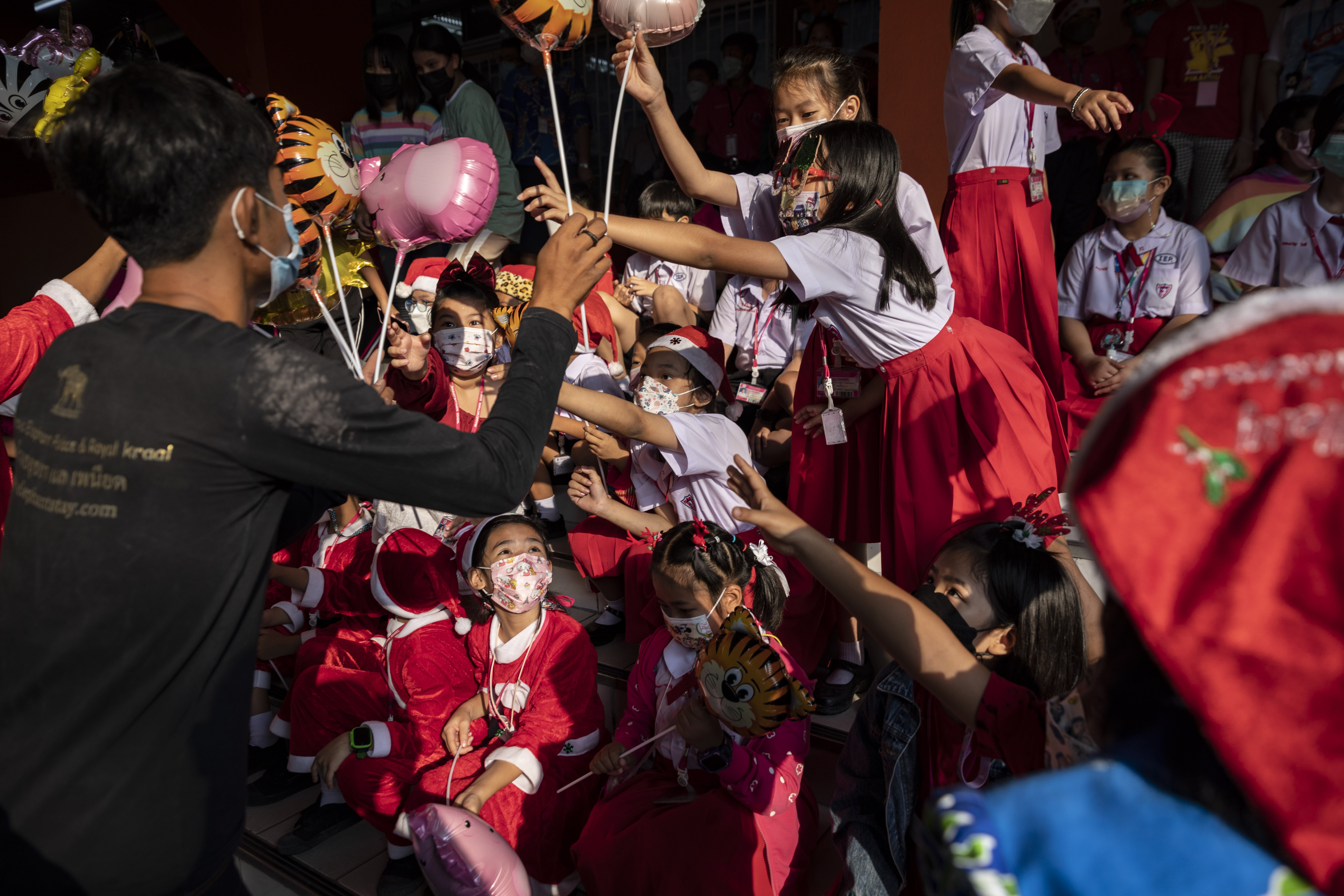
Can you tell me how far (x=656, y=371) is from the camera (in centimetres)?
339

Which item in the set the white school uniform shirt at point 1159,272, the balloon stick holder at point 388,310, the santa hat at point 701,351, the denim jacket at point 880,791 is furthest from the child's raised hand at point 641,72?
the white school uniform shirt at point 1159,272

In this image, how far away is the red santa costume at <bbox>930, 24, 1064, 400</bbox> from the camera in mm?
3379

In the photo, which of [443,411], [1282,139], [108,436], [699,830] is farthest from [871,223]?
[1282,139]

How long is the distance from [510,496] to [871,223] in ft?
4.81

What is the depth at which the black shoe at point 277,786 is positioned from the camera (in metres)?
2.96

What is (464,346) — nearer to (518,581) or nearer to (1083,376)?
(518,581)

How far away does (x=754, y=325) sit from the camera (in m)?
4.21

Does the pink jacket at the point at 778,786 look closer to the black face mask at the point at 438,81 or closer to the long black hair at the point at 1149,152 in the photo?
the long black hair at the point at 1149,152

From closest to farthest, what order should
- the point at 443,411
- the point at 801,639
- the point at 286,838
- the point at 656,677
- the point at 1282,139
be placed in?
1. the point at 656,677
2. the point at 286,838
3. the point at 801,639
4. the point at 443,411
5. the point at 1282,139

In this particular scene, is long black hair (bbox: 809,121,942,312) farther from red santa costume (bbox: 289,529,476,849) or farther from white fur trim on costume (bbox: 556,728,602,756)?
red santa costume (bbox: 289,529,476,849)

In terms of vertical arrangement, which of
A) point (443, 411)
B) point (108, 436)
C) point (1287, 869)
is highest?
point (108, 436)

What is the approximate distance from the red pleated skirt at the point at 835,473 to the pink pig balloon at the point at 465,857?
51.6 inches

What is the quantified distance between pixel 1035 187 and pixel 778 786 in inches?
102

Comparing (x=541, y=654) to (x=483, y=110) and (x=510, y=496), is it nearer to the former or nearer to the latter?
(x=510, y=496)
